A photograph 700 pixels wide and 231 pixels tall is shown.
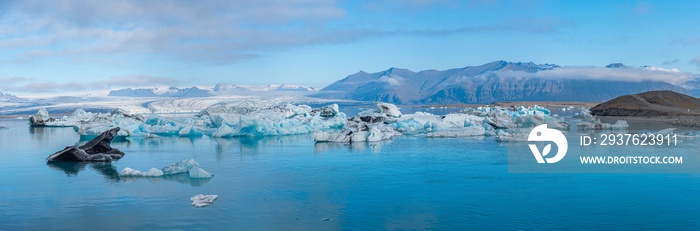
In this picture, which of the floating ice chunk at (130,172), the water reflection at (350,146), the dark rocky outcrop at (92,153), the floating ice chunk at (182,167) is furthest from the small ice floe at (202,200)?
the water reflection at (350,146)

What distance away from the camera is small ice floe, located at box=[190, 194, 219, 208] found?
9.10 metres

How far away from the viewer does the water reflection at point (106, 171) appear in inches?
460

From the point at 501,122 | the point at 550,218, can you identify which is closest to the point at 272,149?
the point at 550,218

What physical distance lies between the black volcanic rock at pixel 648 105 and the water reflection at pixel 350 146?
26.3 m

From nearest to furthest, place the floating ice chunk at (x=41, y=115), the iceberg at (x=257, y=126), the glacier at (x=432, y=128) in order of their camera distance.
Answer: the glacier at (x=432, y=128), the iceberg at (x=257, y=126), the floating ice chunk at (x=41, y=115)

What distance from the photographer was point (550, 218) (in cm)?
817

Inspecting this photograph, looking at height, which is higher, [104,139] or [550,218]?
[104,139]

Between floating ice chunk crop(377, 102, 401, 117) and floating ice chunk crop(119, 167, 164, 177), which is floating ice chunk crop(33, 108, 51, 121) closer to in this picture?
floating ice chunk crop(377, 102, 401, 117)

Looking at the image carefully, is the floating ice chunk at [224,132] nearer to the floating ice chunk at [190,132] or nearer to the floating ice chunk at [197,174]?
the floating ice chunk at [190,132]

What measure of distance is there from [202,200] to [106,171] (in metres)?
5.38

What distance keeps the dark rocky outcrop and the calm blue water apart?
49 centimetres

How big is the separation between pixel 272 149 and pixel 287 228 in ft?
38.6

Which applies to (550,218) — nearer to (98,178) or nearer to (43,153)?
(98,178)

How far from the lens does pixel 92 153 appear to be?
1587 centimetres
